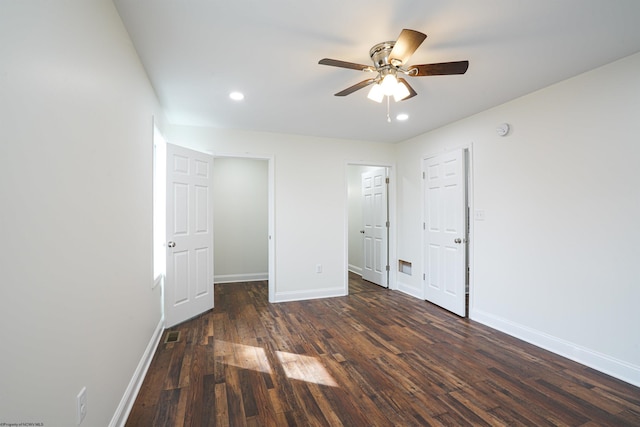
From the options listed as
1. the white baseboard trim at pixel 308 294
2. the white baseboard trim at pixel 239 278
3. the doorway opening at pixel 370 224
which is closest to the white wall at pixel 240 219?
the white baseboard trim at pixel 239 278

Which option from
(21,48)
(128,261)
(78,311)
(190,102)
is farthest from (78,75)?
(190,102)

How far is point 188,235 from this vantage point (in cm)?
342

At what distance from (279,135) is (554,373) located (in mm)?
4042

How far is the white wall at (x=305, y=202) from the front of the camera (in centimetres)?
413

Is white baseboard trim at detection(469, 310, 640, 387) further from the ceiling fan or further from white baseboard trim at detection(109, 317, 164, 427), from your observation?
white baseboard trim at detection(109, 317, 164, 427)

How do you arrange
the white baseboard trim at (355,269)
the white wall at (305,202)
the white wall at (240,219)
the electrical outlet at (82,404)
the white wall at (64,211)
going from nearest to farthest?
1. the white wall at (64,211)
2. the electrical outlet at (82,404)
3. the white wall at (305,202)
4. the white wall at (240,219)
5. the white baseboard trim at (355,269)

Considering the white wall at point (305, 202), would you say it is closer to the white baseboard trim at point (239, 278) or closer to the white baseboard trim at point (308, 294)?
the white baseboard trim at point (308, 294)

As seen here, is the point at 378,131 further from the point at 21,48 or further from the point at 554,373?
the point at 21,48

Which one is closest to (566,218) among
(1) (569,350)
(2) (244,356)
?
(1) (569,350)

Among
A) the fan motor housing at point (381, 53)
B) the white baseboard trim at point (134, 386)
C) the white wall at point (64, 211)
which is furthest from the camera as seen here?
the fan motor housing at point (381, 53)

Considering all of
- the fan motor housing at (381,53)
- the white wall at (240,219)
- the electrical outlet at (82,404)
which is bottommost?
the electrical outlet at (82,404)

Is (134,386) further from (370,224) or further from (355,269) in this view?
(355,269)

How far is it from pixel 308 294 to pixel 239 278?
5.83ft

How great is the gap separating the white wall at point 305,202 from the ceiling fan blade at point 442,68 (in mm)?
2593
